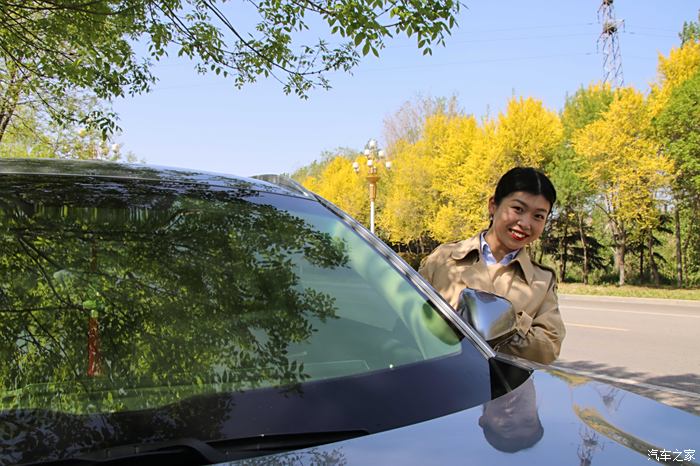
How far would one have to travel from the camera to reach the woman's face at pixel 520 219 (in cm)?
251

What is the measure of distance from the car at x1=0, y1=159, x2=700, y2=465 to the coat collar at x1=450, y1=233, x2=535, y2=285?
32.4 inches

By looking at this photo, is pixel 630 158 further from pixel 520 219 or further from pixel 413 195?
pixel 520 219

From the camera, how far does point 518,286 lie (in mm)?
2488

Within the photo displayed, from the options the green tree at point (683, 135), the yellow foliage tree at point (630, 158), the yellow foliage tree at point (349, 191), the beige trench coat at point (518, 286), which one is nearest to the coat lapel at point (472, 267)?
the beige trench coat at point (518, 286)

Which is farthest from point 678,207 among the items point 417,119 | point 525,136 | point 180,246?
point 180,246

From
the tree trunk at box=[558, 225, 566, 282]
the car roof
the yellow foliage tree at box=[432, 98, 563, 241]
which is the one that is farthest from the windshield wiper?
the tree trunk at box=[558, 225, 566, 282]

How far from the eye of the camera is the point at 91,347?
133cm

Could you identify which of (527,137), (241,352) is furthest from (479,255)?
(527,137)

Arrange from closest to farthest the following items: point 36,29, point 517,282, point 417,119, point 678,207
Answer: point 517,282, point 36,29, point 678,207, point 417,119

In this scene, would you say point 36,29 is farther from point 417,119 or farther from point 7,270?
point 417,119

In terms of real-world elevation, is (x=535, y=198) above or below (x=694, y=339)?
above

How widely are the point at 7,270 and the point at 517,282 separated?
6.38 ft

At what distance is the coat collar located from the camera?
249 centimetres

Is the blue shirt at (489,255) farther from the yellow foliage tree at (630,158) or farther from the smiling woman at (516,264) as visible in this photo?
the yellow foliage tree at (630,158)
